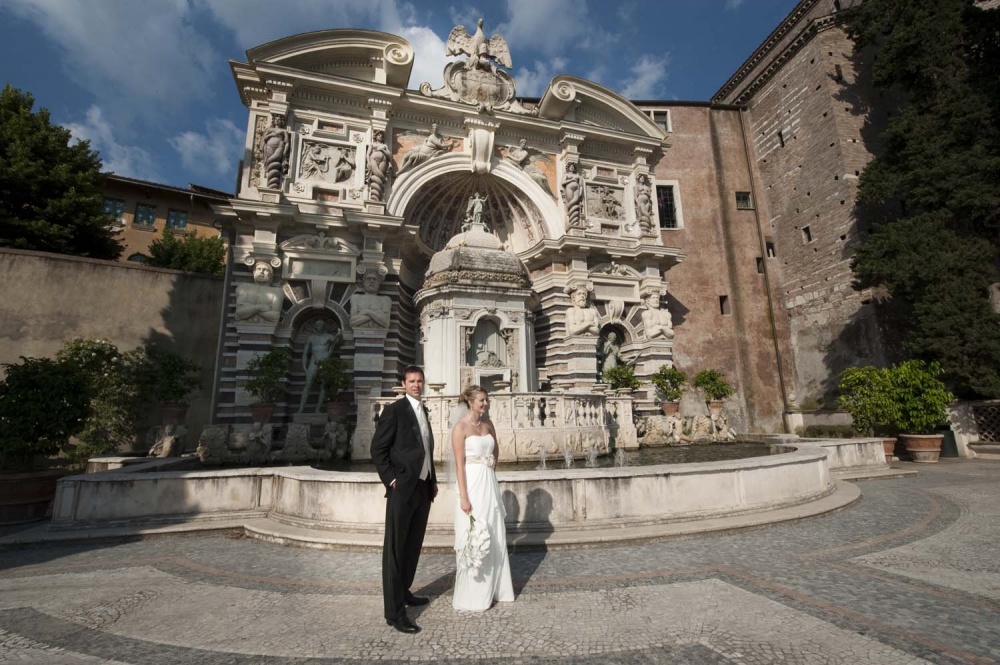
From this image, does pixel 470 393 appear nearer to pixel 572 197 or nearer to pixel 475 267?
pixel 475 267

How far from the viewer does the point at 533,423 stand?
9953 mm

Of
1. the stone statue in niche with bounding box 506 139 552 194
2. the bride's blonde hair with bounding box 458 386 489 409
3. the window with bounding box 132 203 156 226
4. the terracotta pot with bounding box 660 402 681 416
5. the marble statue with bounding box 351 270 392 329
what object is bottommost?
the bride's blonde hair with bounding box 458 386 489 409

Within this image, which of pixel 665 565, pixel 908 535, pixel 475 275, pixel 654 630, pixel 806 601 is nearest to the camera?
pixel 654 630

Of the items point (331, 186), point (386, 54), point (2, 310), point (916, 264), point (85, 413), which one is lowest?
point (85, 413)

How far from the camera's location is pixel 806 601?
3365 mm

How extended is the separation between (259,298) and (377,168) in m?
5.79

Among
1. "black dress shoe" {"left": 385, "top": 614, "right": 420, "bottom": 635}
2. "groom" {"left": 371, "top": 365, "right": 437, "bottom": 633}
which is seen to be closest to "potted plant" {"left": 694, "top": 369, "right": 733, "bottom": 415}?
"groom" {"left": 371, "top": 365, "right": 437, "bottom": 633}

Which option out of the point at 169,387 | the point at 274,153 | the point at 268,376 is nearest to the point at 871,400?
the point at 268,376

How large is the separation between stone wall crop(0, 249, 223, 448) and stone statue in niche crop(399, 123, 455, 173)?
25.6 ft

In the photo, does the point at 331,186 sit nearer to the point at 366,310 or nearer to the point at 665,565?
the point at 366,310

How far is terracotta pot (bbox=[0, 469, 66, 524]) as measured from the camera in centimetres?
651

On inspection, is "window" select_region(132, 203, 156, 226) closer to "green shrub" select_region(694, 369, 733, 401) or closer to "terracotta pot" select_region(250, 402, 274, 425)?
"terracotta pot" select_region(250, 402, 274, 425)

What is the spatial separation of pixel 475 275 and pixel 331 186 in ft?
22.1

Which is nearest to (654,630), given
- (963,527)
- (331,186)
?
(963,527)
